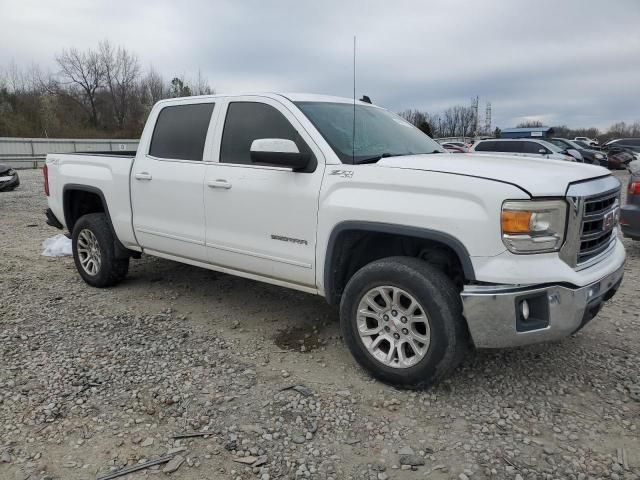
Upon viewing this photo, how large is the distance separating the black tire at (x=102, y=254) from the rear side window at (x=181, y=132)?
1070 mm

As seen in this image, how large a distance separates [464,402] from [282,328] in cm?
177

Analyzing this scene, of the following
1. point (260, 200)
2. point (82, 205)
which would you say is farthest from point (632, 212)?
point (82, 205)

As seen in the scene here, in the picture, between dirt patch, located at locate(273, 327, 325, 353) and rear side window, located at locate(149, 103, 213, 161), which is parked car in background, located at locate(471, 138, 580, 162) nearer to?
rear side window, located at locate(149, 103, 213, 161)

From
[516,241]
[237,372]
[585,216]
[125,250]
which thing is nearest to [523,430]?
[516,241]

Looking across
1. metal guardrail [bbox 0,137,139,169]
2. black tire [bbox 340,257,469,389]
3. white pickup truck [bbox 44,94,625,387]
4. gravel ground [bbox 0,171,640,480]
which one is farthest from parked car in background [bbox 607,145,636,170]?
black tire [bbox 340,257,469,389]

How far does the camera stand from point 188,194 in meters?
4.44

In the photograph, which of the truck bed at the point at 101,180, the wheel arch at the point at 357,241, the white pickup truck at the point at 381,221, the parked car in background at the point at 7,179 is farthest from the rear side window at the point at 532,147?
the parked car in background at the point at 7,179

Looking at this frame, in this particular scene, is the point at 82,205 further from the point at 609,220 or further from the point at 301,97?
the point at 609,220

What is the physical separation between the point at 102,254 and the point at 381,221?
3.42 metres

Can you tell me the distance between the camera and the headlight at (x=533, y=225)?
2824 mm

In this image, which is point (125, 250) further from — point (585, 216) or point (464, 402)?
point (585, 216)

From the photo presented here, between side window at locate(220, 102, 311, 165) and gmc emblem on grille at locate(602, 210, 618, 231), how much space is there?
2140 mm

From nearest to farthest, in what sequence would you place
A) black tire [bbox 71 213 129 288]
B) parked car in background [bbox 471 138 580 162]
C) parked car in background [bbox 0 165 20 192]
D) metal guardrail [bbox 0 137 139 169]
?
black tire [bbox 71 213 129 288], parked car in background [bbox 0 165 20 192], parked car in background [bbox 471 138 580 162], metal guardrail [bbox 0 137 139 169]

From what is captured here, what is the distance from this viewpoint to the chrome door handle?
4.11m
